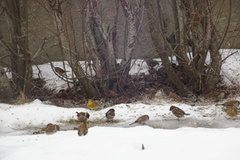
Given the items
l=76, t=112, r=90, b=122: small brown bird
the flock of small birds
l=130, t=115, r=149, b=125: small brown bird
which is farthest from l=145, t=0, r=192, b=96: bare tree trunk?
l=76, t=112, r=90, b=122: small brown bird

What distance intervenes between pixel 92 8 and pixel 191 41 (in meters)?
2.97

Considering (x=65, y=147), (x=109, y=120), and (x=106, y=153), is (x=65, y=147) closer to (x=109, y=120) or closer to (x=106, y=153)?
(x=106, y=153)

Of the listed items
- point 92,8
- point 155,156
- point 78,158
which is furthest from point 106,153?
point 92,8

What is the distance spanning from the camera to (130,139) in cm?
464

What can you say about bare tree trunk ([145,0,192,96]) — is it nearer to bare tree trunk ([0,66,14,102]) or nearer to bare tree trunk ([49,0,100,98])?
bare tree trunk ([49,0,100,98])

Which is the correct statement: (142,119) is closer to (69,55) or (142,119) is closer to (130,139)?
(130,139)

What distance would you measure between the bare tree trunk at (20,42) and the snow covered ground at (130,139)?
2.07m

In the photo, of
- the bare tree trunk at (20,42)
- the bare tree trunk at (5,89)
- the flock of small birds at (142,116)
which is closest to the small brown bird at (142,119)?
the flock of small birds at (142,116)

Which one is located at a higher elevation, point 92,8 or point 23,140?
point 92,8

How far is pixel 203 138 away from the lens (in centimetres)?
460

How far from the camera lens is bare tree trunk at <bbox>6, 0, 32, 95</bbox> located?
893 cm

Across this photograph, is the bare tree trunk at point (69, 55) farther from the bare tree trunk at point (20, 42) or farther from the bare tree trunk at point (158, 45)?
the bare tree trunk at point (158, 45)

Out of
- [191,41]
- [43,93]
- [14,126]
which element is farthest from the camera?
[43,93]

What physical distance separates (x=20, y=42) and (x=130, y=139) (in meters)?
5.62
